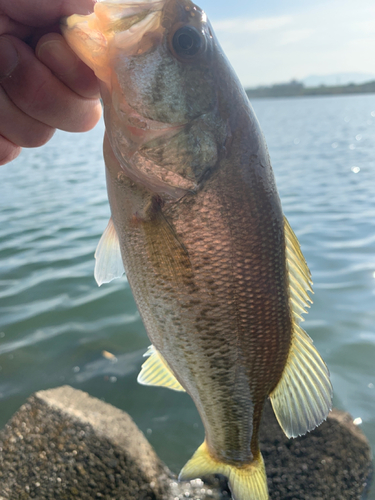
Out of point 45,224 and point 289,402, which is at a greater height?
point 289,402

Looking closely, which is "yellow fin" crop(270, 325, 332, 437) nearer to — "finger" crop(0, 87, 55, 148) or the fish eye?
the fish eye

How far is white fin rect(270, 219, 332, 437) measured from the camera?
6.06 ft

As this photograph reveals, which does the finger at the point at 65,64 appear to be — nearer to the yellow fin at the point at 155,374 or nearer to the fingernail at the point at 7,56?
the fingernail at the point at 7,56

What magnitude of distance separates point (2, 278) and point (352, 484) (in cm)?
619

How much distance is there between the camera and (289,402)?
192 centimetres

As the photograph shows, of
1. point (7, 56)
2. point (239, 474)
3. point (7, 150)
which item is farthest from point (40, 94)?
point (239, 474)

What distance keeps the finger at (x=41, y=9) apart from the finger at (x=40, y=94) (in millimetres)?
108

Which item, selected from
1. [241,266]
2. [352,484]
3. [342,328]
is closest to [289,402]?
[241,266]

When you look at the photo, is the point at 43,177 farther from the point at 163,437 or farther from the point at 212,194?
the point at 212,194

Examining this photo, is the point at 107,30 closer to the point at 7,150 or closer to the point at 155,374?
the point at 7,150

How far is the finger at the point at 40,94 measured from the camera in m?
1.81

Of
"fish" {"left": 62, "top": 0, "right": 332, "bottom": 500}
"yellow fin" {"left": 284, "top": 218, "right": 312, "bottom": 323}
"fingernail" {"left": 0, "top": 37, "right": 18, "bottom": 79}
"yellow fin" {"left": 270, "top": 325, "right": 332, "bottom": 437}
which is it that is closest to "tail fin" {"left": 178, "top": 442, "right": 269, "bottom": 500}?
"yellow fin" {"left": 270, "top": 325, "right": 332, "bottom": 437}

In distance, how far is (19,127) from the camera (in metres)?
2.10

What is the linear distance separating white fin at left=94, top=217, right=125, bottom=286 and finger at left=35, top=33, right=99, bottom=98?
2.32 ft
